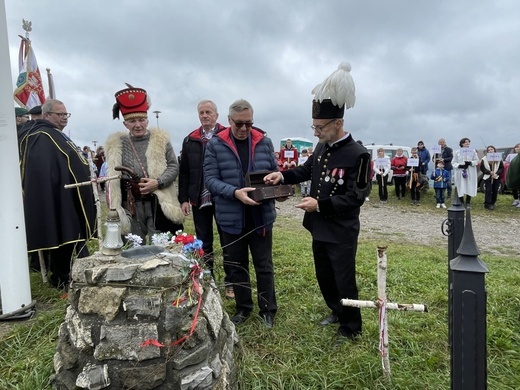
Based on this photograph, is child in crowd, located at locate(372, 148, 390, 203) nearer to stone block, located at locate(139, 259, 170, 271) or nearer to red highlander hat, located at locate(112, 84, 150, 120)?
red highlander hat, located at locate(112, 84, 150, 120)

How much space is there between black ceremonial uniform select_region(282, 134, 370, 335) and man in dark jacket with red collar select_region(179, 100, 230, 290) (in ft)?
4.41

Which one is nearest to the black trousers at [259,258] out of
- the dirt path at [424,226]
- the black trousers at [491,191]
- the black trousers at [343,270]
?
the black trousers at [343,270]

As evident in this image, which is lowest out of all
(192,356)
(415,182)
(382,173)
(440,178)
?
(192,356)

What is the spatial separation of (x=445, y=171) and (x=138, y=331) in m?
12.5

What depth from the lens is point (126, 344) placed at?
2.12 m

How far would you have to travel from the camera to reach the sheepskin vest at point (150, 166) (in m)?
3.93

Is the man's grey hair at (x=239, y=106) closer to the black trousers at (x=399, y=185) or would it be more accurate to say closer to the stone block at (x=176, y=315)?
the stone block at (x=176, y=315)

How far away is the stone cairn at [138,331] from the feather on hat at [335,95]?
1.58m

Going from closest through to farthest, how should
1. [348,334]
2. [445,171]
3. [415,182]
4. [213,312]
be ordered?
[213,312]
[348,334]
[445,171]
[415,182]

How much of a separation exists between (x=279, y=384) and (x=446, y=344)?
5.05 ft

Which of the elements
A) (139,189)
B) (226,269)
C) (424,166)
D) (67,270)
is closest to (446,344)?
(226,269)

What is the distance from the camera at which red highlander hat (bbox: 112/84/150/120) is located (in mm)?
3877

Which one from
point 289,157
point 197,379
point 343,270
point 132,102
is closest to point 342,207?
point 343,270

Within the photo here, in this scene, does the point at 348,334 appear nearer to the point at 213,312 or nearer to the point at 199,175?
the point at 213,312
